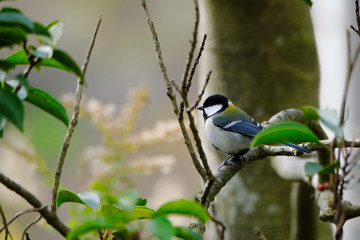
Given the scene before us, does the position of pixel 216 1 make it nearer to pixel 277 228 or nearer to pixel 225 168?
pixel 277 228

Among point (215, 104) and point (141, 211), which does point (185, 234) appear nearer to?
point (141, 211)

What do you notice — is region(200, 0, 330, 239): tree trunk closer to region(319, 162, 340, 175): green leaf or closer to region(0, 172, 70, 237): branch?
region(319, 162, 340, 175): green leaf

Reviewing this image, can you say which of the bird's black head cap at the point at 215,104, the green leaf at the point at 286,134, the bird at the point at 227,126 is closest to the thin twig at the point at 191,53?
the green leaf at the point at 286,134

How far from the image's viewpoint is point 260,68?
5.35 feet

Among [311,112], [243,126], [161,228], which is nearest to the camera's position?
[161,228]

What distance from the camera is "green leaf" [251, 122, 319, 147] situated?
22.6 inches

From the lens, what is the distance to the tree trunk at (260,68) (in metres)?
1.62

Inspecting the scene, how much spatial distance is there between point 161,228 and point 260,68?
1.22m

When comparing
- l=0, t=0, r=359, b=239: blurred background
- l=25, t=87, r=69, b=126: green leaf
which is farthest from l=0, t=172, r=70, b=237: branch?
l=0, t=0, r=359, b=239: blurred background

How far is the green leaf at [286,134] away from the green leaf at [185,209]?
4.6 inches

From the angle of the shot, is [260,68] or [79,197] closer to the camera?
[79,197]

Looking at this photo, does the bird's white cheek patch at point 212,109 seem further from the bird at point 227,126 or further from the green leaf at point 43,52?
the green leaf at point 43,52

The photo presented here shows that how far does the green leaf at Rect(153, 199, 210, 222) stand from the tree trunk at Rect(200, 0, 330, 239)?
44.9 inches

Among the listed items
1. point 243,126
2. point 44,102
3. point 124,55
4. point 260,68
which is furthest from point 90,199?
point 124,55
